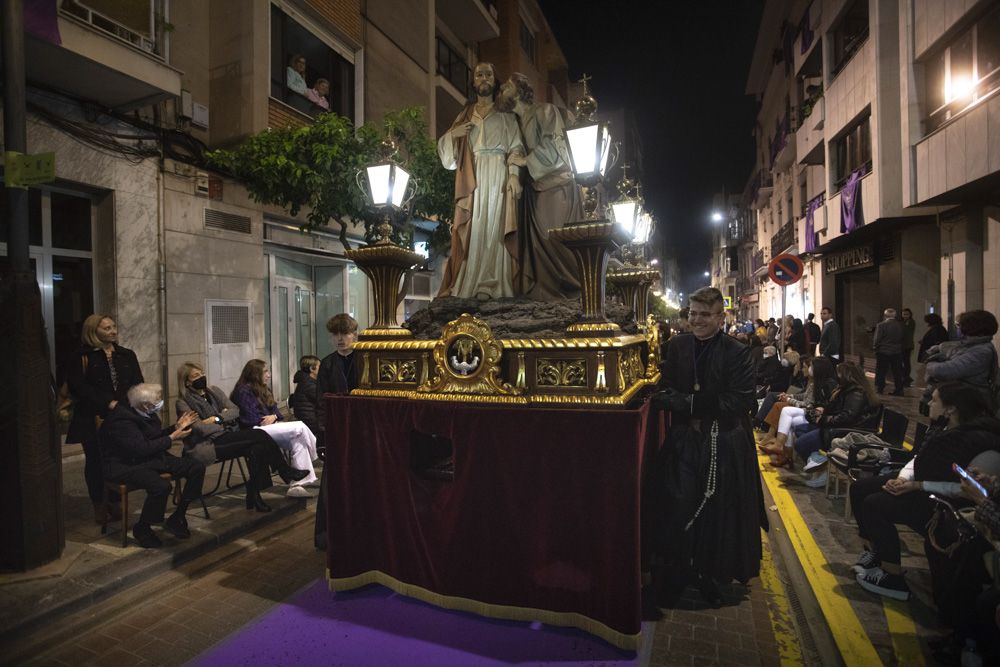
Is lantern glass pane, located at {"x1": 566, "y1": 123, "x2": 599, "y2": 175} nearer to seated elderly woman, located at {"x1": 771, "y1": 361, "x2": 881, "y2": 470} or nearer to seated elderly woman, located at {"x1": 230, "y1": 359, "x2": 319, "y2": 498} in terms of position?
seated elderly woman, located at {"x1": 771, "y1": 361, "x2": 881, "y2": 470}

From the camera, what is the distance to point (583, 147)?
11.2 feet

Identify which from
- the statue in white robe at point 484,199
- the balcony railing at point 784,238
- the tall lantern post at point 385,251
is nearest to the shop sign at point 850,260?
the balcony railing at point 784,238

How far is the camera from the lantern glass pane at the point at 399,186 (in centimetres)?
386

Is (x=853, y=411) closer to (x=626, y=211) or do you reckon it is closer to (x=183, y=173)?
(x=626, y=211)

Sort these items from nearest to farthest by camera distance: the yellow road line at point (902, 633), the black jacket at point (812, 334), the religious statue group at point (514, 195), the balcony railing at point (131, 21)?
the yellow road line at point (902, 633)
the religious statue group at point (514, 195)
the balcony railing at point (131, 21)
the black jacket at point (812, 334)

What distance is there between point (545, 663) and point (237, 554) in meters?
2.96

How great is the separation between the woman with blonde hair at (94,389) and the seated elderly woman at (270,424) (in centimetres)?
111

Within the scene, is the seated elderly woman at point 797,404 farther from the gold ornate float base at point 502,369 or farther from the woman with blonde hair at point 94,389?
the woman with blonde hair at point 94,389

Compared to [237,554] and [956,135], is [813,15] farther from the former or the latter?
[237,554]

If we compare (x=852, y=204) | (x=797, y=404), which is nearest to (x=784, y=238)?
(x=852, y=204)

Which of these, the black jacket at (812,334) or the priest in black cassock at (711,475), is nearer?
the priest in black cassock at (711,475)

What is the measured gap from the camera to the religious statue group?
4.26 m

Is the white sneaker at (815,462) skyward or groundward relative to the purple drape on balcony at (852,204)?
→ groundward

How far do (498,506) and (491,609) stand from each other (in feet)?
2.00
